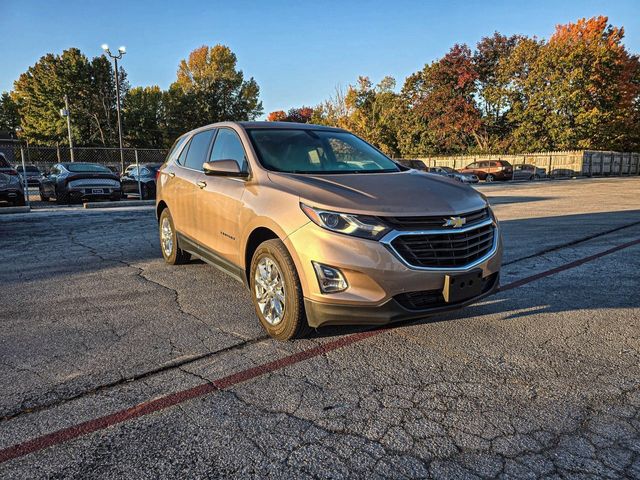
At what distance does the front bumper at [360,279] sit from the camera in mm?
2889

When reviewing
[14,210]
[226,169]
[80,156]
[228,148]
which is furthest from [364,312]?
[80,156]

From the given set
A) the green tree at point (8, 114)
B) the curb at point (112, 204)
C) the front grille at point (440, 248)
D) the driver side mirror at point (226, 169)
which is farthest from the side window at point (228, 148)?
the green tree at point (8, 114)

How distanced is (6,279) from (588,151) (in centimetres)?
4277

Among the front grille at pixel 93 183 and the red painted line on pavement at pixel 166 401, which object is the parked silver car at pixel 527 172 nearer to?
the front grille at pixel 93 183

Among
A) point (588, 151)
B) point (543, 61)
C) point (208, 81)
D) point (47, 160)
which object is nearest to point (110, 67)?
point (208, 81)

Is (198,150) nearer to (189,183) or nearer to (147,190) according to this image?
(189,183)

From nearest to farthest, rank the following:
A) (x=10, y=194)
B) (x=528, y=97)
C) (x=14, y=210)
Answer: (x=14, y=210), (x=10, y=194), (x=528, y=97)

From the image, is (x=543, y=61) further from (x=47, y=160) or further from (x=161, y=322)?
(x=161, y=322)

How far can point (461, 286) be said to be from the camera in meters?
3.10

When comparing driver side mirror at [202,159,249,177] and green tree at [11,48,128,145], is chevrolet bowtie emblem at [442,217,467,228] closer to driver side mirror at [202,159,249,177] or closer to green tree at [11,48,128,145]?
driver side mirror at [202,159,249,177]

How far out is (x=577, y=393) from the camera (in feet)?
Result: 8.68

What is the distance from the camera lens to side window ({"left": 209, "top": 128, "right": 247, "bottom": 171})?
4.12 m

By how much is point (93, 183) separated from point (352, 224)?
13592 mm

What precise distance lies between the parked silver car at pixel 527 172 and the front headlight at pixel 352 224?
121 feet
